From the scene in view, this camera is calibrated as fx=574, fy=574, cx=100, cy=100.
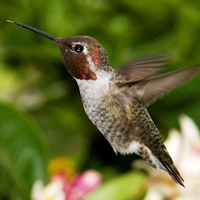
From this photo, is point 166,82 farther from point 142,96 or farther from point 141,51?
point 141,51

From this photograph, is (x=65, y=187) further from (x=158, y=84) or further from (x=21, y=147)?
(x=158, y=84)

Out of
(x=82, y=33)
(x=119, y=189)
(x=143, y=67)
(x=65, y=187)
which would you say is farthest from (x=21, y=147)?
(x=82, y=33)

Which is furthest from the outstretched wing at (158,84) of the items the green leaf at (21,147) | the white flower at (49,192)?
the green leaf at (21,147)

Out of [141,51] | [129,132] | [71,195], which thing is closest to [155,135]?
[129,132]

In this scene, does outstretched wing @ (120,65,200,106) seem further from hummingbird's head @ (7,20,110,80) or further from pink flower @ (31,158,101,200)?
pink flower @ (31,158,101,200)

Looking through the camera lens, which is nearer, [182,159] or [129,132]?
[129,132]

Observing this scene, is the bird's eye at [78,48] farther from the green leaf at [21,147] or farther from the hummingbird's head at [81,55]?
the green leaf at [21,147]
